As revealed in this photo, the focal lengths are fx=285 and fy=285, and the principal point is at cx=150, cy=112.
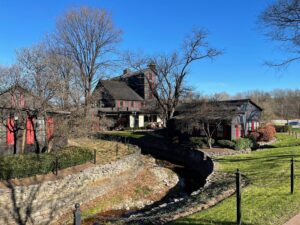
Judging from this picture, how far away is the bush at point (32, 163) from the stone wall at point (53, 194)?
0.71 m

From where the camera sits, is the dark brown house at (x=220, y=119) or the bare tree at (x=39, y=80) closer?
the bare tree at (x=39, y=80)

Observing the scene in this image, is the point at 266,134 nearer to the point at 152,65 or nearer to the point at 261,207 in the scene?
the point at 152,65

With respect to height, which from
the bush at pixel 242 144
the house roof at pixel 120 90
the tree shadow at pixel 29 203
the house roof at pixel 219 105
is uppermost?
the house roof at pixel 120 90

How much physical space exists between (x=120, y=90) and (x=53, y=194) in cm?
4038

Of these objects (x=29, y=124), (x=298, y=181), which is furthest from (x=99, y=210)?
(x=298, y=181)

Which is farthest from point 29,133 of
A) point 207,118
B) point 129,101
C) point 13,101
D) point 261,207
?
point 129,101

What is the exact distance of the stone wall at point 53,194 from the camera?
11930mm

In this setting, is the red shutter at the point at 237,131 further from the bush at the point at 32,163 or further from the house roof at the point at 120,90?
the house roof at the point at 120,90

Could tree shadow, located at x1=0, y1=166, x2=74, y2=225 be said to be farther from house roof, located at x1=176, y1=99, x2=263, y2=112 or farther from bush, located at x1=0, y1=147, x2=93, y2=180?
house roof, located at x1=176, y1=99, x2=263, y2=112

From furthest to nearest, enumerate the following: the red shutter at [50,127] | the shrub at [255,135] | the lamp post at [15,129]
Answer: the shrub at [255,135] → the red shutter at [50,127] → the lamp post at [15,129]

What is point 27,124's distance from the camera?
18000 mm

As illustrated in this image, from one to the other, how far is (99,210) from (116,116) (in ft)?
114

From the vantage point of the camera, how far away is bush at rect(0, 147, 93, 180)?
42.4ft

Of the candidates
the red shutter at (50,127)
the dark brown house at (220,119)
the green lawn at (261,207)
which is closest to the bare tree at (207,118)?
the dark brown house at (220,119)
